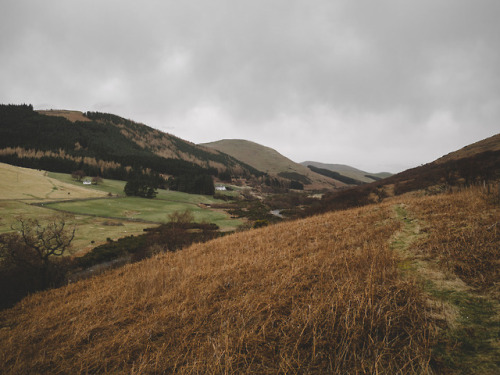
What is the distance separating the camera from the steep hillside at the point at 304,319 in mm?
2613

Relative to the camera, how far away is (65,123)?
199 meters

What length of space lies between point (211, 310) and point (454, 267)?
202 inches

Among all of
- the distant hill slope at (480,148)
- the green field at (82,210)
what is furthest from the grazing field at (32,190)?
the distant hill slope at (480,148)

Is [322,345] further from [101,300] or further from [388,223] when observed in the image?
[388,223]

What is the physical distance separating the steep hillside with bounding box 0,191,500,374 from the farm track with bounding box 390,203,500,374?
15mm

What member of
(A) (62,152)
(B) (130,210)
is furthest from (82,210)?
(A) (62,152)

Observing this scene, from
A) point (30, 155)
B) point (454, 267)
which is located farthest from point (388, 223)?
point (30, 155)

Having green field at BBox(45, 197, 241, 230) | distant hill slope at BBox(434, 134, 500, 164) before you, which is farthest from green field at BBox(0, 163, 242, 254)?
distant hill slope at BBox(434, 134, 500, 164)

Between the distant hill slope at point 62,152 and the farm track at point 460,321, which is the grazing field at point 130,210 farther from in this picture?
the distant hill slope at point 62,152

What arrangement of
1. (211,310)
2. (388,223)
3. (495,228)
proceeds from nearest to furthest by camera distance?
(211,310), (495,228), (388,223)

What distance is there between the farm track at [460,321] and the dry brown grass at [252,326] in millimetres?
202

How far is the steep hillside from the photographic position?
8.57 ft

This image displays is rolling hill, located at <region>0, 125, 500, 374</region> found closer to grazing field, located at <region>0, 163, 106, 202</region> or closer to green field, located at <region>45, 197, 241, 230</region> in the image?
green field, located at <region>45, 197, 241, 230</region>

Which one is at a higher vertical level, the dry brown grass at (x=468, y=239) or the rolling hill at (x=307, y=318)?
the dry brown grass at (x=468, y=239)
